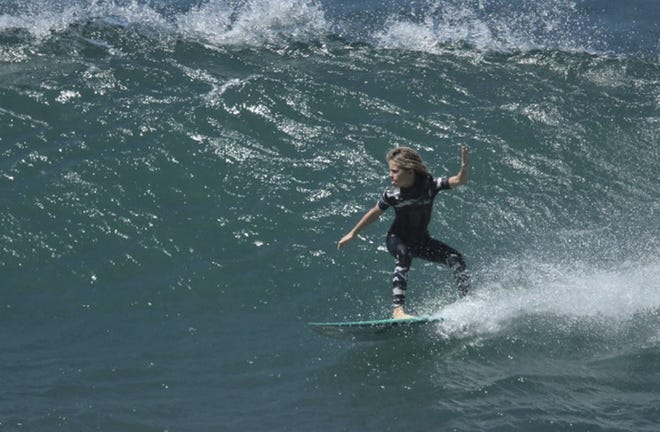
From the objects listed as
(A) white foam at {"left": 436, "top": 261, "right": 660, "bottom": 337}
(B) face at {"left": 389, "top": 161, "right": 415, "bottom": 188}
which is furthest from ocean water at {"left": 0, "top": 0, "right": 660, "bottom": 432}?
(B) face at {"left": 389, "top": 161, "right": 415, "bottom": 188}

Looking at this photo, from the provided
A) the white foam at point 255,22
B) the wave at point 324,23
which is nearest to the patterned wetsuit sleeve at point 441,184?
the wave at point 324,23

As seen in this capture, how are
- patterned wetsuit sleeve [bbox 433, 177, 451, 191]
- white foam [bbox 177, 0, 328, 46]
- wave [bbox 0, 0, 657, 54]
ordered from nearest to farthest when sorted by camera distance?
patterned wetsuit sleeve [bbox 433, 177, 451, 191], wave [bbox 0, 0, 657, 54], white foam [bbox 177, 0, 328, 46]

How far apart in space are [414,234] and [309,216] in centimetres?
304

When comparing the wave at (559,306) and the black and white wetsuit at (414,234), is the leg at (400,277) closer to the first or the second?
the black and white wetsuit at (414,234)

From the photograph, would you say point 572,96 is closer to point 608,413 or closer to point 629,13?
point 629,13

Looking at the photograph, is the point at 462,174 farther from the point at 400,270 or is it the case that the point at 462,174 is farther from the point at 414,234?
the point at 400,270

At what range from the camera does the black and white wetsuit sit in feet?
37.5

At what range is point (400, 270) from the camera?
1162 cm

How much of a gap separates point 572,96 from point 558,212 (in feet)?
12.7

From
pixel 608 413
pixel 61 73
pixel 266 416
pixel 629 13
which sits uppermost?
pixel 629 13

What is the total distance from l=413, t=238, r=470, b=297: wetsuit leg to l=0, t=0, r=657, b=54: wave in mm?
8508

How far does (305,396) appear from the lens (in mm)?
10953

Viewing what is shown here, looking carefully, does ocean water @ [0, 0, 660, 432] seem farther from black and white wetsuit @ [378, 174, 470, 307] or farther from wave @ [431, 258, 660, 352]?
black and white wetsuit @ [378, 174, 470, 307]

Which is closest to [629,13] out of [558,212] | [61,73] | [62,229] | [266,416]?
[558,212]
